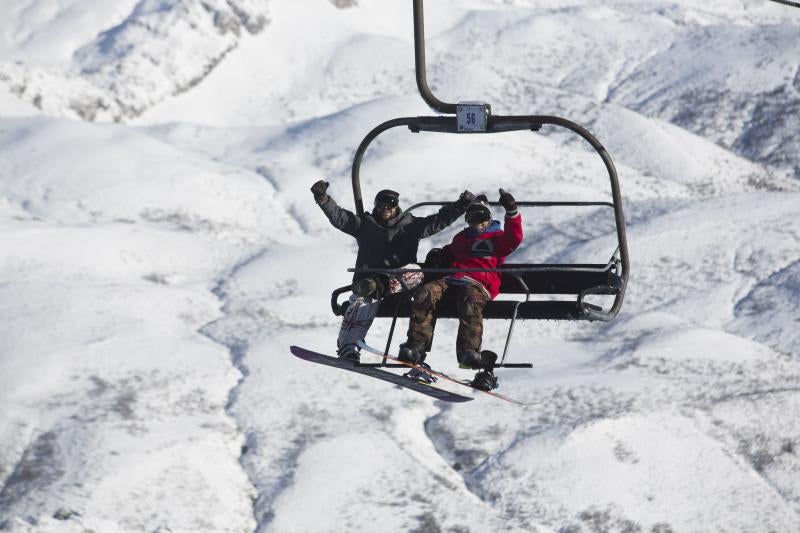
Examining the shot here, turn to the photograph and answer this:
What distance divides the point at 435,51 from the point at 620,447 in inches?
3681

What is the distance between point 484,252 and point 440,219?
0.64m

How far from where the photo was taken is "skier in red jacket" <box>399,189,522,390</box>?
50.5ft

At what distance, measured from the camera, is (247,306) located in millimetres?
113812

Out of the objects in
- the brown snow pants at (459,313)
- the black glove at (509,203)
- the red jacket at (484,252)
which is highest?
the black glove at (509,203)

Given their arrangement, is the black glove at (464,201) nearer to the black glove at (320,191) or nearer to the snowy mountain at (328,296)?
the black glove at (320,191)

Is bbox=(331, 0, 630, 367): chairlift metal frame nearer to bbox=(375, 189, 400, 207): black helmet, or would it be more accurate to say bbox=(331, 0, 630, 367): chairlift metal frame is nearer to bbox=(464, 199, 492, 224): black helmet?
bbox=(464, 199, 492, 224): black helmet

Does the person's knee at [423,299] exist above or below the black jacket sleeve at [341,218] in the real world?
below

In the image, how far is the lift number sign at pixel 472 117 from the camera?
553 inches

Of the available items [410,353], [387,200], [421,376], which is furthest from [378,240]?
[421,376]

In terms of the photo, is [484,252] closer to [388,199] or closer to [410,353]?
[388,199]

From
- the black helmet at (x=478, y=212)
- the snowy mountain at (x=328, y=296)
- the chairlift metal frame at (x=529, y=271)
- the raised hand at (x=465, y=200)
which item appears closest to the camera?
the chairlift metal frame at (x=529, y=271)

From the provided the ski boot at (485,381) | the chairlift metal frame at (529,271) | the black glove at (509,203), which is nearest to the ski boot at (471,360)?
the ski boot at (485,381)

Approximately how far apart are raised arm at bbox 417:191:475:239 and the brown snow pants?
0.67m

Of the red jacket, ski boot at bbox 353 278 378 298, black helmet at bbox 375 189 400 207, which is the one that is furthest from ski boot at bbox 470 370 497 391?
black helmet at bbox 375 189 400 207
